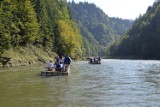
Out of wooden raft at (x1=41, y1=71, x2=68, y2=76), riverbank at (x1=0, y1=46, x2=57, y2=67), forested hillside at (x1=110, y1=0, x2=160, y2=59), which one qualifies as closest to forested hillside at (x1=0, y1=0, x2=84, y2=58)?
riverbank at (x1=0, y1=46, x2=57, y2=67)

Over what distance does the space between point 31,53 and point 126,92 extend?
5904 cm

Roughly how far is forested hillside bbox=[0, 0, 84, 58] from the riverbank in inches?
55.9

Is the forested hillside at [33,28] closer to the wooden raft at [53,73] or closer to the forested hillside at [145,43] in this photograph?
the wooden raft at [53,73]

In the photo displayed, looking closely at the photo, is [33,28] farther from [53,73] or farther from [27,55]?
[53,73]

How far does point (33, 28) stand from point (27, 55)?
8192 mm

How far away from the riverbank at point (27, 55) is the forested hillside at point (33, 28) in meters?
1.42

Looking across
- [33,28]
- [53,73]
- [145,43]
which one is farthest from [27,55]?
[145,43]

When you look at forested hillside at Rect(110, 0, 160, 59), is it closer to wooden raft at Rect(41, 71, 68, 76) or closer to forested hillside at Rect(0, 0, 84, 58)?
forested hillside at Rect(0, 0, 84, 58)

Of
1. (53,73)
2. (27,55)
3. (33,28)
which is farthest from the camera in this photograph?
(33,28)

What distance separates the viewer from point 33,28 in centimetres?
8412

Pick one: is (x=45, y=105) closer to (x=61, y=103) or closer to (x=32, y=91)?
(x=61, y=103)

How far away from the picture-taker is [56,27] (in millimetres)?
111750

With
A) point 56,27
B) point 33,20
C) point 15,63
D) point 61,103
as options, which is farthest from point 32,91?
point 56,27

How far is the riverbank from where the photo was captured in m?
69.7
